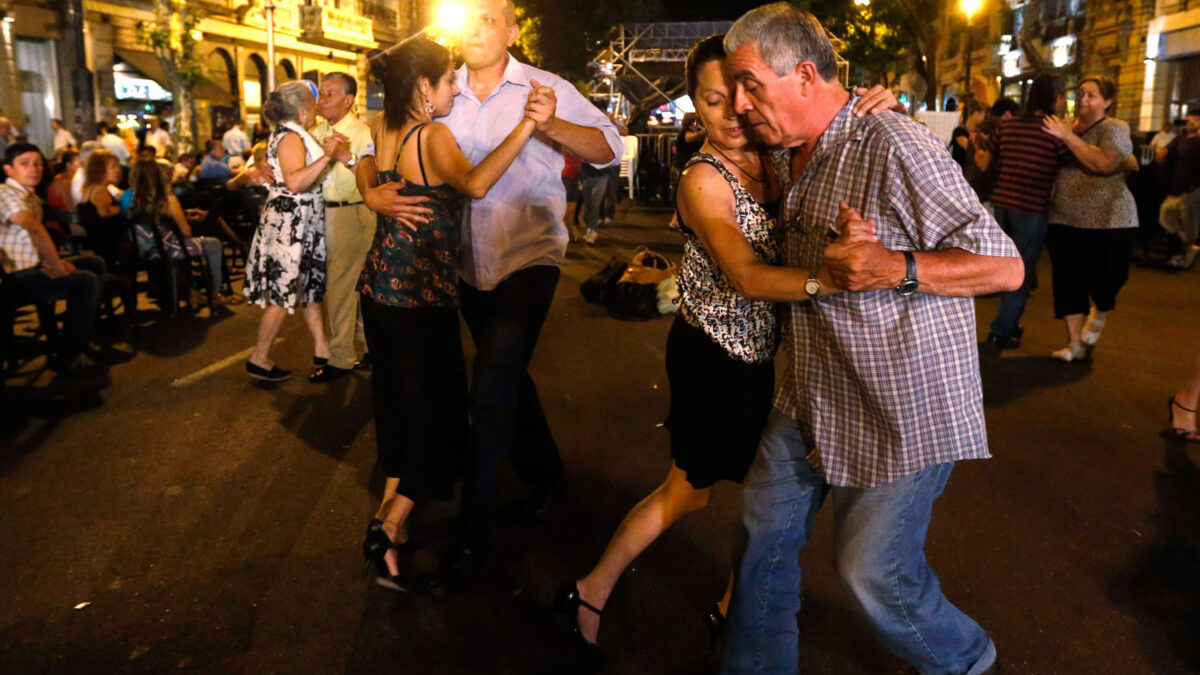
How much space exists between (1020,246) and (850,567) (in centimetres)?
585

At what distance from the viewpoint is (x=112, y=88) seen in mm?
25656

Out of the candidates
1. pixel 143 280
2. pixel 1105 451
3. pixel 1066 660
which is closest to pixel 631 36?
pixel 143 280

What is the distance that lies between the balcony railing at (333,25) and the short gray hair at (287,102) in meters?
31.7

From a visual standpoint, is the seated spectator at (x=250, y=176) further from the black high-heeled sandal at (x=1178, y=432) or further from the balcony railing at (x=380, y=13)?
the balcony railing at (x=380, y=13)

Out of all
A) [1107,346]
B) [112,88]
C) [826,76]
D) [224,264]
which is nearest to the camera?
[826,76]

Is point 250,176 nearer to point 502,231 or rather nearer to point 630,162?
point 502,231

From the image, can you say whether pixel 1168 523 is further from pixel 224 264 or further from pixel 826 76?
pixel 224 264

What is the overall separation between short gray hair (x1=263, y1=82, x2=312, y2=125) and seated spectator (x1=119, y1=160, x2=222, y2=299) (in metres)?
3.28

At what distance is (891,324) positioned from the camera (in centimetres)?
232

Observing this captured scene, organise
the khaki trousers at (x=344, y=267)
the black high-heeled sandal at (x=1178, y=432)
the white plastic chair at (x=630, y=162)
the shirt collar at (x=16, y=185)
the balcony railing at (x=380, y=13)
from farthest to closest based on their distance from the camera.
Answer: the balcony railing at (x=380, y=13), the white plastic chair at (x=630, y=162), the shirt collar at (x=16, y=185), the khaki trousers at (x=344, y=267), the black high-heeled sandal at (x=1178, y=432)

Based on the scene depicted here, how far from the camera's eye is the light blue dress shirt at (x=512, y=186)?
3922mm

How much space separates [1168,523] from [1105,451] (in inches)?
40.4

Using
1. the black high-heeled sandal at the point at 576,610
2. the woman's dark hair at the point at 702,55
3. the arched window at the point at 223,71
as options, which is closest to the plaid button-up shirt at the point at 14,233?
the black high-heeled sandal at the point at 576,610

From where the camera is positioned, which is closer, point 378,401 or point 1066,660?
point 1066,660
